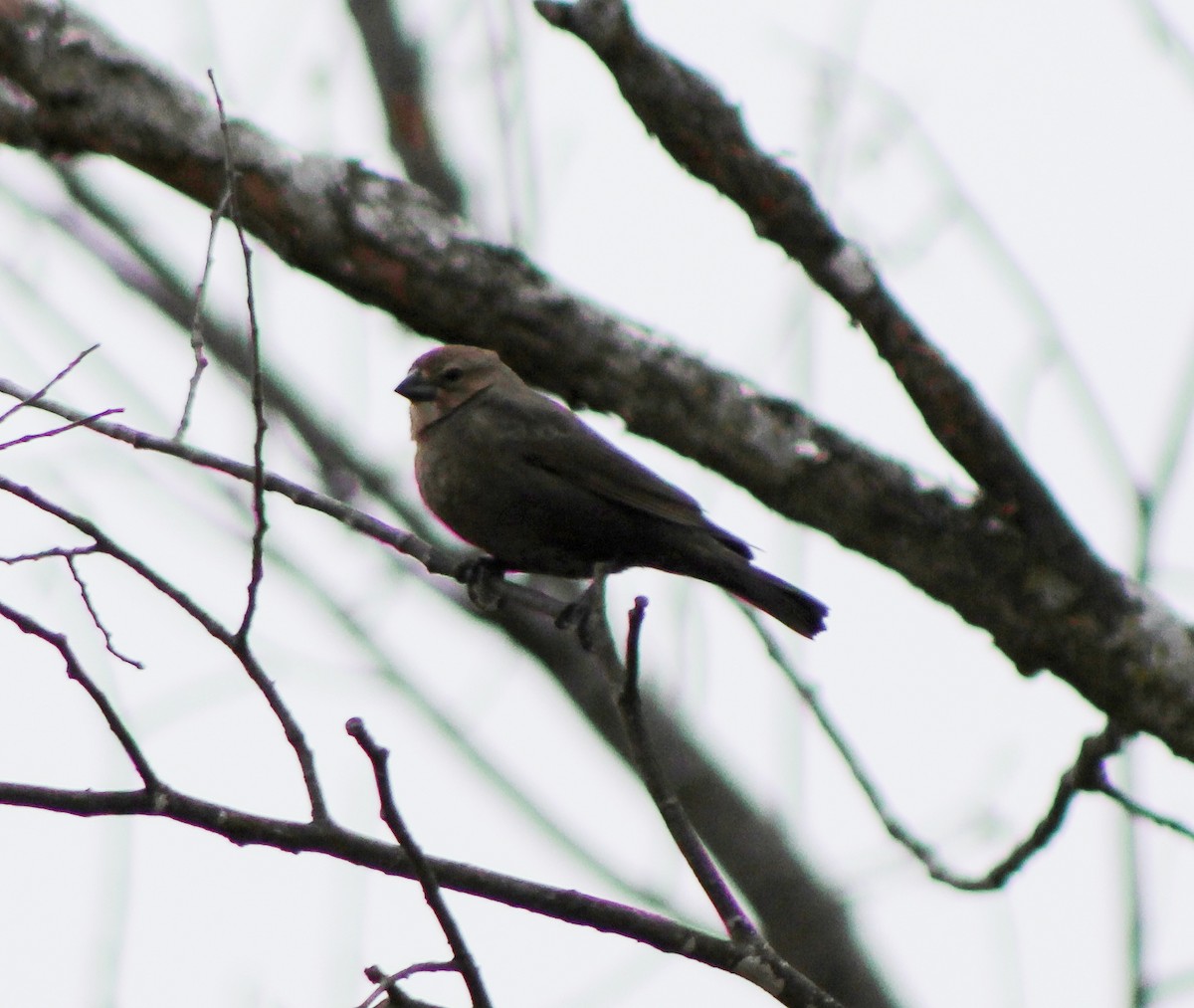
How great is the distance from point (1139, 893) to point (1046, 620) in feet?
3.58

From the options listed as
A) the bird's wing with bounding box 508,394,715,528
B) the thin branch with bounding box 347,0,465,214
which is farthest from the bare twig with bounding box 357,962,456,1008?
the thin branch with bounding box 347,0,465,214

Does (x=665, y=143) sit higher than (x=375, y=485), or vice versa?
(x=375, y=485)

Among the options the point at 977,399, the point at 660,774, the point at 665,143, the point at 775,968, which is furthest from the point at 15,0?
the point at 775,968

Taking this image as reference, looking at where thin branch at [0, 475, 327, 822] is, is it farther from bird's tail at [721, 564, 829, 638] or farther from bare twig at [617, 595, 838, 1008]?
bird's tail at [721, 564, 829, 638]

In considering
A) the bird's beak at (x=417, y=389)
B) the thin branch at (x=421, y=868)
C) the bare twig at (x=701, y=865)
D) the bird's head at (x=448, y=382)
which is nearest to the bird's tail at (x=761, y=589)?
the bird's head at (x=448, y=382)

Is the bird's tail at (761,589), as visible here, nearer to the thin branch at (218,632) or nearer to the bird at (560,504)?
the bird at (560,504)

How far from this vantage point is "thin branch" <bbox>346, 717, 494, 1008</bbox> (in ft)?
6.77

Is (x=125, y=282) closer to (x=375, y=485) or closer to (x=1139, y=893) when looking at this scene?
(x=375, y=485)

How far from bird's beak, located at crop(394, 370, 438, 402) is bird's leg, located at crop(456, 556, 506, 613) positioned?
64cm

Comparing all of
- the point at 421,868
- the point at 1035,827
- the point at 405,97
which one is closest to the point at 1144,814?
the point at 1035,827

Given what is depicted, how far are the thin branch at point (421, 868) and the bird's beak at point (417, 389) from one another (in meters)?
3.21

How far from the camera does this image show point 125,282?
6.80 m

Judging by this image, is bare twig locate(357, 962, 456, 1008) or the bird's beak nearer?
bare twig locate(357, 962, 456, 1008)

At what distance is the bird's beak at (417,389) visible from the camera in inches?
207
